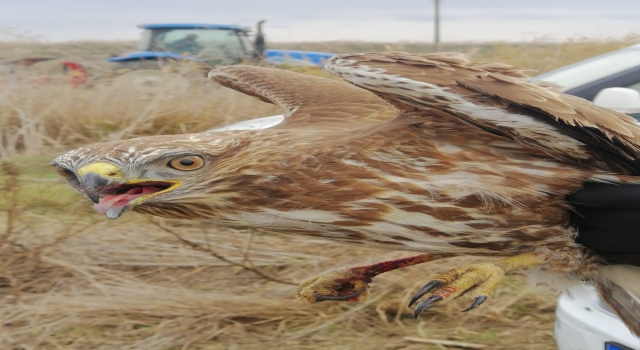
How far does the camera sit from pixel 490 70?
228 cm

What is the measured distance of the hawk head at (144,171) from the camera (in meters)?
1.98

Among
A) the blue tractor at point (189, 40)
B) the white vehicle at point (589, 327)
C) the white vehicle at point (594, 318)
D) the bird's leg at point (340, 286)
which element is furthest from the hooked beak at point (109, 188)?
the blue tractor at point (189, 40)

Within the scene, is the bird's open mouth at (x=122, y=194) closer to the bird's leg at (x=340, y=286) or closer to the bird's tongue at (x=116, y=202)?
the bird's tongue at (x=116, y=202)

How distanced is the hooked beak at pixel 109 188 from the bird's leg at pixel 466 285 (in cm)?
77

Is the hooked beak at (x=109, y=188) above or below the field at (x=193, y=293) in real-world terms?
above

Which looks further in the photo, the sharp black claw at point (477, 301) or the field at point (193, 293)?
the field at point (193, 293)

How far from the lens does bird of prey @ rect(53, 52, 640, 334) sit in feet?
6.98

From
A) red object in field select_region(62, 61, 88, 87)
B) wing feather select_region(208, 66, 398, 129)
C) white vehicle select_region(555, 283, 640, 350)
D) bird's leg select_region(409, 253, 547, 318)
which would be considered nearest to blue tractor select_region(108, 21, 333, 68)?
red object in field select_region(62, 61, 88, 87)

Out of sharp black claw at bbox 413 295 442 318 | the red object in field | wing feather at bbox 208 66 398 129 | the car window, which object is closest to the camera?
sharp black claw at bbox 413 295 442 318

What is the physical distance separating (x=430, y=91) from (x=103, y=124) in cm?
560

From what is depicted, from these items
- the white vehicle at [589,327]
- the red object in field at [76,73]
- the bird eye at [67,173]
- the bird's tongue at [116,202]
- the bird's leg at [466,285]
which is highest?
the bird eye at [67,173]

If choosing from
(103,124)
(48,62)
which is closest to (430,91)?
(103,124)

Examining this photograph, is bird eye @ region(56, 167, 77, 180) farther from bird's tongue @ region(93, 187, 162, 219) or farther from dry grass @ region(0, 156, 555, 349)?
dry grass @ region(0, 156, 555, 349)

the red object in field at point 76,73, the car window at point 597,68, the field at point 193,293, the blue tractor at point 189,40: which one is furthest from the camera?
the blue tractor at point 189,40
